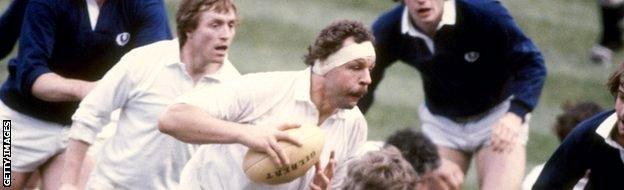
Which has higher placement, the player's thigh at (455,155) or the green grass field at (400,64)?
the player's thigh at (455,155)

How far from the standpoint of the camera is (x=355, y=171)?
504 centimetres

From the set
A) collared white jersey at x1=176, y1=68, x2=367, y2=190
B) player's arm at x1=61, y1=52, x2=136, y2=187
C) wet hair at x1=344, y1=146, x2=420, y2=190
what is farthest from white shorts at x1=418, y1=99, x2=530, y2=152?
wet hair at x1=344, y1=146, x2=420, y2=190

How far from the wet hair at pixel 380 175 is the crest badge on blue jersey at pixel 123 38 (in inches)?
80.8

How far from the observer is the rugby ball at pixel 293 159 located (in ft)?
18.8

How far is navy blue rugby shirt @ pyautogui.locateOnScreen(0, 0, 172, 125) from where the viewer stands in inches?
270

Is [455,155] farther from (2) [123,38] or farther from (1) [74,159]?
(1) [74,159]

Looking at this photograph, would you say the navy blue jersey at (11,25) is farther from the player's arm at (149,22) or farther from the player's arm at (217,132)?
the player's arm at (217,132)

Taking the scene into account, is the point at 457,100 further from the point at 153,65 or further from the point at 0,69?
the point at 0,69

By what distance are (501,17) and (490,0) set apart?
0.08 meters

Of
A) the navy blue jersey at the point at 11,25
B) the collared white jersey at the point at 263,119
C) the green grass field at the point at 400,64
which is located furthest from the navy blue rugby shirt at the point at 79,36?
the green grass field at the point at 400,64

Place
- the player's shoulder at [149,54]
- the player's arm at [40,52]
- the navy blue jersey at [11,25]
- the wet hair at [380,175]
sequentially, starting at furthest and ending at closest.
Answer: the navy blue jersey at [11,25]
the player's arm at [40,52]
the player's shoulder at [149,54]
the wet hair at [380,175]

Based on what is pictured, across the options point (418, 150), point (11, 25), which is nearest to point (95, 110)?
point (11, 25)

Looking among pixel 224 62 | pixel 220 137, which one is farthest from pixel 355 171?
pixel 224 62

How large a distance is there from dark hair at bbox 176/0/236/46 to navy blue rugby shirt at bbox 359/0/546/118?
55.3 inches
